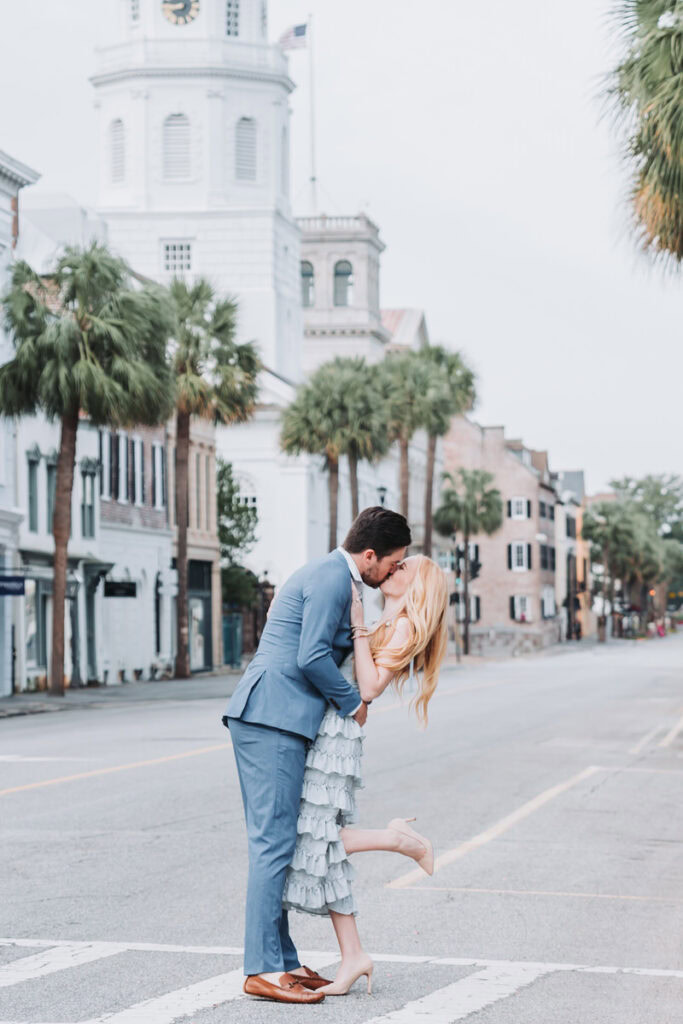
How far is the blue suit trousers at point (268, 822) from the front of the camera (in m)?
6.46

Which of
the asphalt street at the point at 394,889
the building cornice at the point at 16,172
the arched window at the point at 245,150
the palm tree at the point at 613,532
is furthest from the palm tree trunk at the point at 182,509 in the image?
the palm tree at the point at 613,532

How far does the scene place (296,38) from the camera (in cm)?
7519

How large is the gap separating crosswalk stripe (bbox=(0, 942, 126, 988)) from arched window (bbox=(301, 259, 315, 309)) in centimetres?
9611

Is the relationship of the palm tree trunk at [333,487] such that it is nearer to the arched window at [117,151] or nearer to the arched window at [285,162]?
the arched window at [285,162]

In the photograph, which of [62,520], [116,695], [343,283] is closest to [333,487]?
[116,695]

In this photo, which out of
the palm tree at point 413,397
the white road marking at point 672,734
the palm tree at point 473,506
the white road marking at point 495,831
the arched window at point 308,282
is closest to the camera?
the white road marking at point 495,831

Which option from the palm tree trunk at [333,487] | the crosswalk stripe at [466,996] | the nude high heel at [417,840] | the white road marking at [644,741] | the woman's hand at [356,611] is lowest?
the white road marking at [644,741]

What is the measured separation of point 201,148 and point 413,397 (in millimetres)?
17076

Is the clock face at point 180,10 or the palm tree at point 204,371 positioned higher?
the clock face at point 180,10

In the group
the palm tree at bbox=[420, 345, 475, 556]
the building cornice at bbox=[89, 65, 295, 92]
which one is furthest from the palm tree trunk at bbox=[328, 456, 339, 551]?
the building cornice at bbox=[89, 65, 295, 92]

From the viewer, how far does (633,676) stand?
159ft

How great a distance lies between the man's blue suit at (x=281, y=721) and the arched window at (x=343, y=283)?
318 feet

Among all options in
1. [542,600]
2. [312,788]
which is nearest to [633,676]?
[312,788]

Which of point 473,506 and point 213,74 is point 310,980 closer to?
point 213,74
